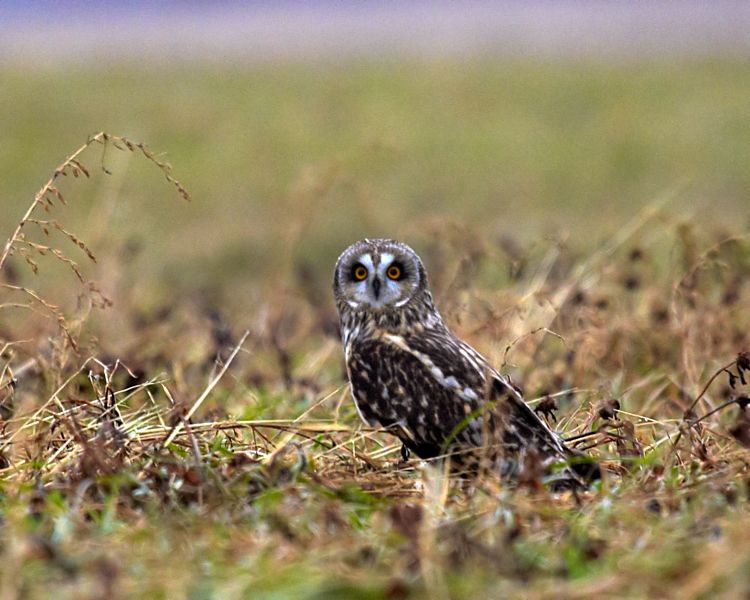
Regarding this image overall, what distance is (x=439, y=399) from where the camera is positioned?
4.46 meters

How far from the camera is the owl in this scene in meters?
4.23

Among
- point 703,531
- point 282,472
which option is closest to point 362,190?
point 282,472

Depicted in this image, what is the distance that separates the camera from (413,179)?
17203 millimetres

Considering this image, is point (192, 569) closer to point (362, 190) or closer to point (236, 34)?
point (362, 190)

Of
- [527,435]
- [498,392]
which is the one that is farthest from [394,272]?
[527,435]

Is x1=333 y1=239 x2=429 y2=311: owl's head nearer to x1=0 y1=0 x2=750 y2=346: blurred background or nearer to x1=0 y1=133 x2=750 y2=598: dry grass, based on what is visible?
x1=0 y1=133 x2=750 y2=598: dry grass

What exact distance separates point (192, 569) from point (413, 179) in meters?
14.1

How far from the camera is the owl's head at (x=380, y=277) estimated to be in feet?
16.6

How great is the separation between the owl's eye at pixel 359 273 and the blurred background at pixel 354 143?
1.75 metres

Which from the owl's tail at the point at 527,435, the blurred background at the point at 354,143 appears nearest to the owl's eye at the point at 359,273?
the owl's tail at the point at 527,435

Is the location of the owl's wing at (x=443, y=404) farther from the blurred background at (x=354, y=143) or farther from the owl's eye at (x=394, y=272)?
the blurred background at (x=354, y=143)

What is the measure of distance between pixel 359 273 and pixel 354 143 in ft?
43.8

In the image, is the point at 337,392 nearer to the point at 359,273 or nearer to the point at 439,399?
the point at 359,273

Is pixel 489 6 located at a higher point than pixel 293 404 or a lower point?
higher
